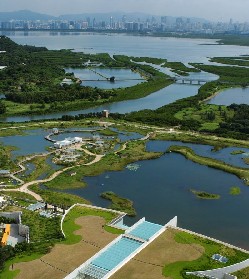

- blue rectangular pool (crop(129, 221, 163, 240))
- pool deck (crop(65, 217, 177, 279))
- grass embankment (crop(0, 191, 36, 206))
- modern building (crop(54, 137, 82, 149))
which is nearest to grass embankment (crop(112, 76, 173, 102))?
modern building (crop(54, 137, 82, 149))

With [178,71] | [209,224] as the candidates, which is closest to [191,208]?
[209,224]

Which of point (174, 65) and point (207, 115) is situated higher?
point (174, 65)

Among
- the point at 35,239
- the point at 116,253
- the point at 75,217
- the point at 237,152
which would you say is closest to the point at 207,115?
the point at 237,152

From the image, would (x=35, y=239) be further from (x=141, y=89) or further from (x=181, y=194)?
(x=141, y=89)

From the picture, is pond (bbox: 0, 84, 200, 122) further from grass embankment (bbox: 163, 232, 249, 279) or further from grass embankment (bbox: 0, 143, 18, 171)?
grass embankment (bbox: 163, 232, 249, 279)

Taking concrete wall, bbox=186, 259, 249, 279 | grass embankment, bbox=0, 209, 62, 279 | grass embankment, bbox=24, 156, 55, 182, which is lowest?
grass embankment, bbox=24, 156, 55, 182

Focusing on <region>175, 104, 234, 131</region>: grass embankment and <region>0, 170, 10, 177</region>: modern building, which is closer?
<region>0, 170, 10, 177</region>: modern building

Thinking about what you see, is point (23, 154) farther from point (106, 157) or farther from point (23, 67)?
point (23, 67)
